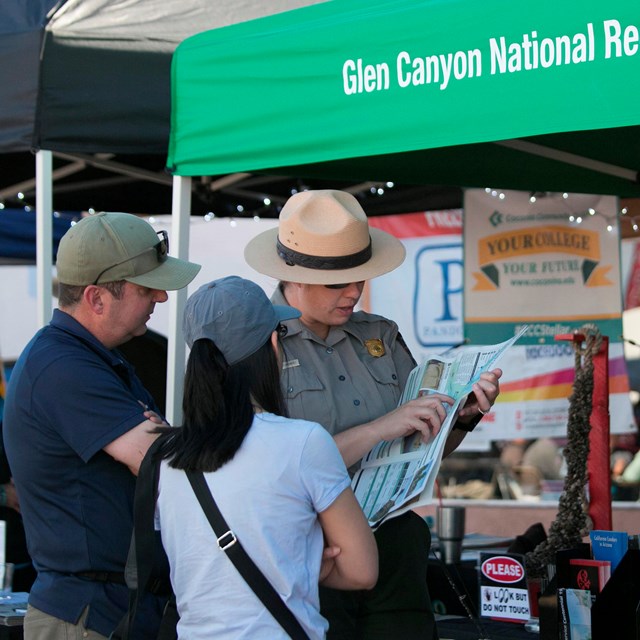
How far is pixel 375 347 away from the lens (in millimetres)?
2666

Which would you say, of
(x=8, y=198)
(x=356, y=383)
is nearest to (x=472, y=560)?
(x=356, y=383)

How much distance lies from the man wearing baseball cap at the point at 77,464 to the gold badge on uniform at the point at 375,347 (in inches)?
26.5

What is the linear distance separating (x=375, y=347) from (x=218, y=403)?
0.91 m

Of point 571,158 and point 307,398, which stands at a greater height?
→ point 571,158

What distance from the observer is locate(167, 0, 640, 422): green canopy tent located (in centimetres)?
243

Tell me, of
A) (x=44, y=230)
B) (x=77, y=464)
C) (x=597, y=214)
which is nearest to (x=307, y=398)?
(x=77, y=464)

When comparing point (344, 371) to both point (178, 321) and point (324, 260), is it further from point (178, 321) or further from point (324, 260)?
point (178, 321)

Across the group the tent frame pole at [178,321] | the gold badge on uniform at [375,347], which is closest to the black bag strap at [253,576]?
the gold badge on uniform at [375,347]

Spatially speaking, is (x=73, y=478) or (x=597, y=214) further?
(x=597, y=214)

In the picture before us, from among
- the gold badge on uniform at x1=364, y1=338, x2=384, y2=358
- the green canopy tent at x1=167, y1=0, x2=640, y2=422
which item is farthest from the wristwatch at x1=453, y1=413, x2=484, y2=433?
the green canopy tent at x1=167, y1=0, x2=640, y2=422

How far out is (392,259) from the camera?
8.78 ft

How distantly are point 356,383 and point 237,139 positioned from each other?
0.99 m

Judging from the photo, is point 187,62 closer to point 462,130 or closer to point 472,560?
point 462,130

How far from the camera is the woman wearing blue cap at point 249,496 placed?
1759 millimetres
